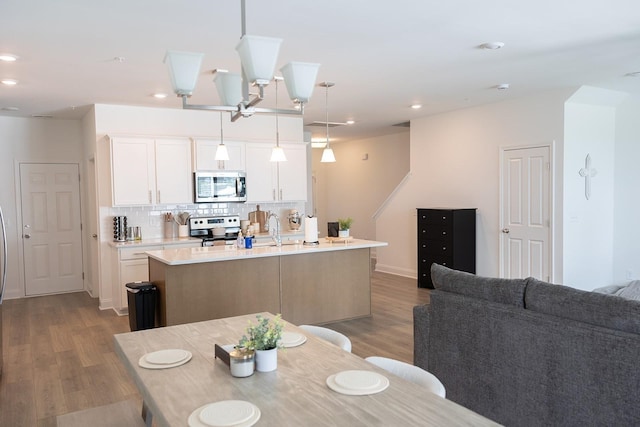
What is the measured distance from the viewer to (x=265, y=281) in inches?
202

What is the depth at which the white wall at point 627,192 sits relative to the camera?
263 inches

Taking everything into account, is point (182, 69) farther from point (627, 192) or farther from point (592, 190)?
point (627, 192)

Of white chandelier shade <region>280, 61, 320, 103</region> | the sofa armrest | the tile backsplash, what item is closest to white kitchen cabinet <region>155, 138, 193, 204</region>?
the tile backsplash

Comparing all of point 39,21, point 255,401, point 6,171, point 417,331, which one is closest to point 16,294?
point 6,171

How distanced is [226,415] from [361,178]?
33.6 ft

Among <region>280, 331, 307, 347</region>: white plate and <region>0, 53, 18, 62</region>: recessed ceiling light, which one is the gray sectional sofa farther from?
<region>0, 53, 18, 62</region>: recessed ceiling light

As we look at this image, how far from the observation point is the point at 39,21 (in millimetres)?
3438

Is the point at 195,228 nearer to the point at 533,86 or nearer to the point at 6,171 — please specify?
the point at 6,171

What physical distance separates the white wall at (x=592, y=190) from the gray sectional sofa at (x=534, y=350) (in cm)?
374

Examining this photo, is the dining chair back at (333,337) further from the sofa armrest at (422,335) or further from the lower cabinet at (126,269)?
the lower cabinet at (126,269)

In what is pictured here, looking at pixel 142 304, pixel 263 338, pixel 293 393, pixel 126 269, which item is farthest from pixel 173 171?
pixel 293 393

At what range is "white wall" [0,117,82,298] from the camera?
286 inches

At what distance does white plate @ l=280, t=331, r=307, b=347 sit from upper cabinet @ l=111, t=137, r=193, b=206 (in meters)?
4.66

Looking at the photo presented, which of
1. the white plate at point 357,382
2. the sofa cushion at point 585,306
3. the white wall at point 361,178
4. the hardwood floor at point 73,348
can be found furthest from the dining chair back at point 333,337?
the white wall at point 361,178
